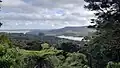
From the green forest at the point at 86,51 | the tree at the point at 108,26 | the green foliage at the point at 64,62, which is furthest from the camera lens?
the tree at the point at 108,26

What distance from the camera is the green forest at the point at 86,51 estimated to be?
1283 cm

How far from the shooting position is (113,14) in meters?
25.6

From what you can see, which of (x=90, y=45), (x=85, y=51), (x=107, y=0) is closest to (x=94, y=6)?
(x=107, y=0)

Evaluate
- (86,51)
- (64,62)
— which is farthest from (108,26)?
(64,62)

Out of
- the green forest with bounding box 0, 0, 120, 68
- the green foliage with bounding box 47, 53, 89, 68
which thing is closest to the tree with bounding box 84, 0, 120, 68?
the green forest with bounding box 0, 0, 120, 68

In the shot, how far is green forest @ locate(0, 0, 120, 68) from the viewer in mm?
12826

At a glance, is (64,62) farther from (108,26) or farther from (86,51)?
(86,51)

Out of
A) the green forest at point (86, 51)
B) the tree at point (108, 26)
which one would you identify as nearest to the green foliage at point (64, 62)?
the green forest at point (86, 51)

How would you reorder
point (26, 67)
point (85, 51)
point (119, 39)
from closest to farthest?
point (26, 67) < point (119, 39) < point (85, 51)

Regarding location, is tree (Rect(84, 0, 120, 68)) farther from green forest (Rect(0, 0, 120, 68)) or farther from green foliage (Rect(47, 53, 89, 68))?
green foliage (Rect(47, 53, 89, 68))

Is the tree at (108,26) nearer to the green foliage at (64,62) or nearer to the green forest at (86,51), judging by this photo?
the green forest at (86,51)

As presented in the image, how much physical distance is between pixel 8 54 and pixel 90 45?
1743 cm

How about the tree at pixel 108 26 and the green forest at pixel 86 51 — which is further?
the tree at pixel 108 26

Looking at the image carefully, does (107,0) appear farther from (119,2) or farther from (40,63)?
(40,63)
